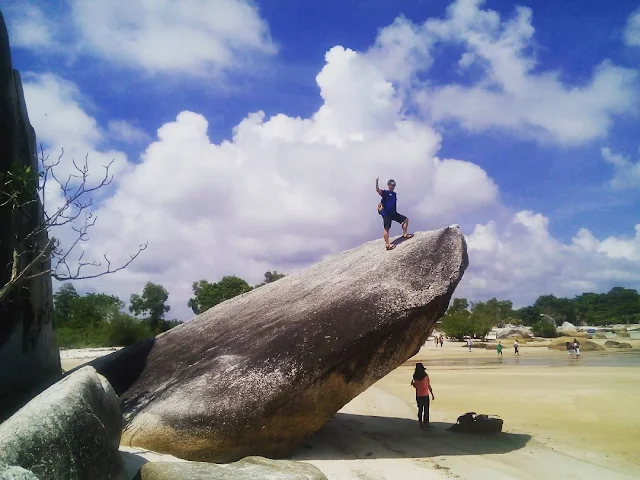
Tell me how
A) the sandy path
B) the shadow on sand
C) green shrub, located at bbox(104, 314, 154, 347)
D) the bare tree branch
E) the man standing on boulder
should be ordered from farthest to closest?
green shrub, located at bbox(104, 314, 154, 347), the man standing on boulder, the shadow on sand, the sandy path, the bare tree branch

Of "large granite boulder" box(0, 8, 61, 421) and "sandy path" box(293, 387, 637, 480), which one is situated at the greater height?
"large granite boulder" box(0, 8, 61, 421)

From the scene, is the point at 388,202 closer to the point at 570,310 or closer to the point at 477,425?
the point at 477,425

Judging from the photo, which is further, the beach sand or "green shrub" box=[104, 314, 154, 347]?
"green shrub" box=[104, 314, 154, 347]

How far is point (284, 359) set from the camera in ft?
26.4

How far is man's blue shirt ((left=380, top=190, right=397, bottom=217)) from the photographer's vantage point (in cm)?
1104

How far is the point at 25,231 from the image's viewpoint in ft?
31.2

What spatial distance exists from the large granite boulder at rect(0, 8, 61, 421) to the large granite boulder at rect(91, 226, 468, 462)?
126 cm

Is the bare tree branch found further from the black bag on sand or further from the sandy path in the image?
the black bag on sand

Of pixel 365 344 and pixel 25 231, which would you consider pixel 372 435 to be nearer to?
pixel 365 344

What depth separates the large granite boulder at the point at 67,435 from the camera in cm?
410

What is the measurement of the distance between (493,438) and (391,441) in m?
2.65

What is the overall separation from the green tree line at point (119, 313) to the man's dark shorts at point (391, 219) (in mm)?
30530

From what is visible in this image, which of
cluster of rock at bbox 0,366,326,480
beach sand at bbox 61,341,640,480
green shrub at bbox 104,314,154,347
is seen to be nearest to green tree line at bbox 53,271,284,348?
green shrub at bbox 104,314,154,347

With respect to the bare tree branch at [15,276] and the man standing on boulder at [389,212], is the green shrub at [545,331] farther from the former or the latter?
the bare tree branch at [15,276]
